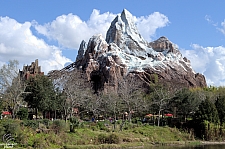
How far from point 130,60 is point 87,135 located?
57.3 meters

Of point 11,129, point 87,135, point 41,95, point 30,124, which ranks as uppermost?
point 41,95

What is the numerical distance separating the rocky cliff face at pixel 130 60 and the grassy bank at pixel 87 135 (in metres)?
36.6

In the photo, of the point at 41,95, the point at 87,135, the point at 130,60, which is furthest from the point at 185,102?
the point at 130,60

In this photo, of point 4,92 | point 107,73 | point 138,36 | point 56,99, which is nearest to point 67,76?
point 56,99

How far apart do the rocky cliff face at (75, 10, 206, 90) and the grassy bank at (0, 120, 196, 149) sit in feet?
120

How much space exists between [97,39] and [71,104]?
46.2 m

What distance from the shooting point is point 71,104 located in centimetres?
4578

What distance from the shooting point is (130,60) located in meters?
90.6

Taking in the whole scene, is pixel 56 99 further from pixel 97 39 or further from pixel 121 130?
pixel 97 39

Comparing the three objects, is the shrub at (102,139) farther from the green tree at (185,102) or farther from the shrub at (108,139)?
the green tree at (185,102)

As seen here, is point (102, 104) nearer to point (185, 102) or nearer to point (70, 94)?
point (70, 94)

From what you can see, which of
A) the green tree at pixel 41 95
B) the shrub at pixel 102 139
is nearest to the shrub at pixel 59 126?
the shrub at pixel 102 139

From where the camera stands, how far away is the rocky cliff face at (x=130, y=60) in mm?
83812

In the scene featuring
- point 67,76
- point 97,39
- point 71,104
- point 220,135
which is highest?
point 97,39
